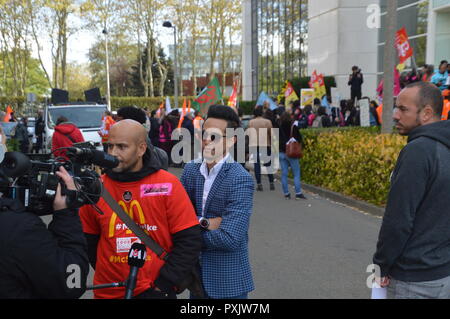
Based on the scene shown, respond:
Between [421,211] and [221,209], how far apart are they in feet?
3.43

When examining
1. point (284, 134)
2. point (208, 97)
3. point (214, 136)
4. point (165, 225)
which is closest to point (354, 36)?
point (208, 97)

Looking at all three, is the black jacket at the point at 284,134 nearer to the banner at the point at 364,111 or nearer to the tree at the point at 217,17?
the banner at the point at 364,111

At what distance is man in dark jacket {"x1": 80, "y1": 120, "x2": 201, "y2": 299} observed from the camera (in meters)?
2.40

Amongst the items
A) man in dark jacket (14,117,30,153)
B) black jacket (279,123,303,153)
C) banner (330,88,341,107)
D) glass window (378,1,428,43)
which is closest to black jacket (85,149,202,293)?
black jacket (279,123,303,153)

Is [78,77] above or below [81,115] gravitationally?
above

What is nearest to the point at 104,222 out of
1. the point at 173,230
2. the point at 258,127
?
the point at 173,230

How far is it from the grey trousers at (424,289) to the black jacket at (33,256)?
1.59 meters

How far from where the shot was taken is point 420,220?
8.02 ft

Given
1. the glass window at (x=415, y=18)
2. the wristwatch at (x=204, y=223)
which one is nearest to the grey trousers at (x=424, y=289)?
the wristwatch at (x=204, y=223)

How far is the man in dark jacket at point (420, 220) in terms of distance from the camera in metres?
2.39

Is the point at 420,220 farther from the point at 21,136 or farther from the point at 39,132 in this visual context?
the point at 39,132

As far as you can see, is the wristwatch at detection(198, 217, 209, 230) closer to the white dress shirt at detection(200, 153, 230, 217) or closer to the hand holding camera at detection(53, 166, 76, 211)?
the white dress shirt at detection(200, 153, 230, 217)
